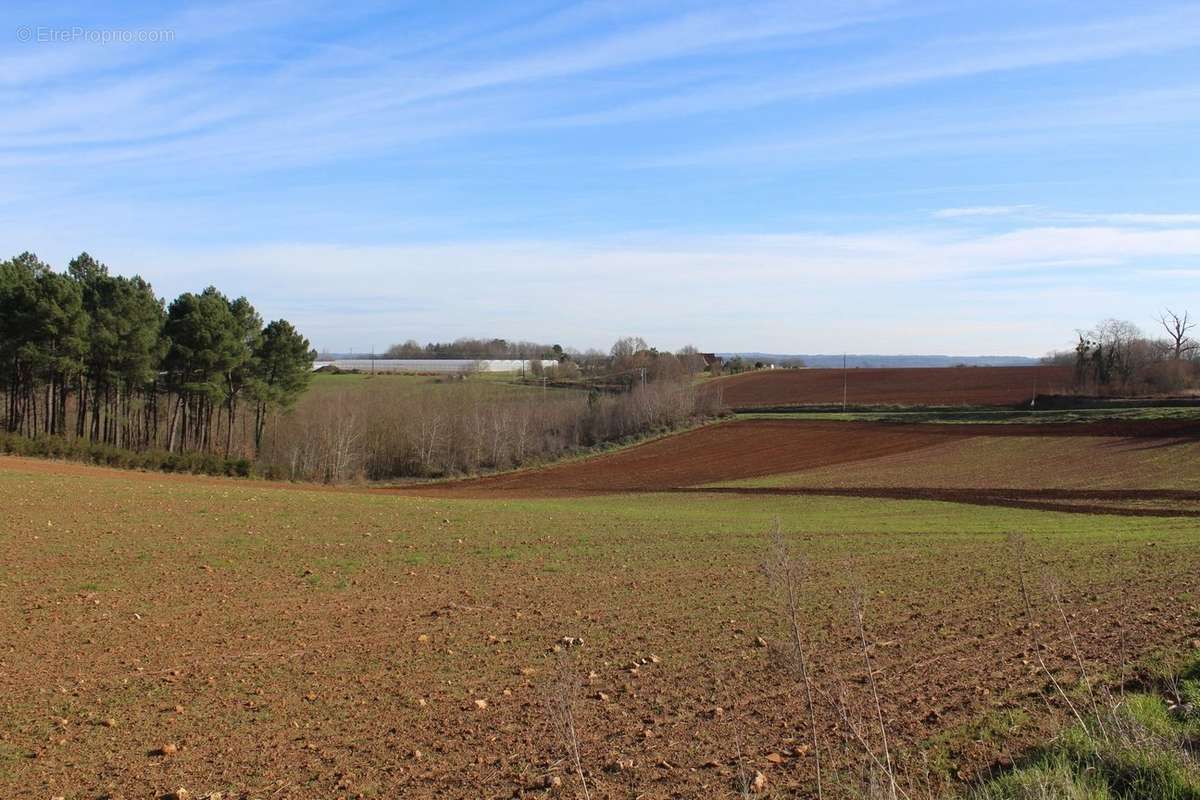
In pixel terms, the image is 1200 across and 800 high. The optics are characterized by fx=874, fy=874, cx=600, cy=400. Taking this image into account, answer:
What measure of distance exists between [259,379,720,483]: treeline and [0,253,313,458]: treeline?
16.8 ft

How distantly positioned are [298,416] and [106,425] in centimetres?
2093

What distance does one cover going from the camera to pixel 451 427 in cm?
8038

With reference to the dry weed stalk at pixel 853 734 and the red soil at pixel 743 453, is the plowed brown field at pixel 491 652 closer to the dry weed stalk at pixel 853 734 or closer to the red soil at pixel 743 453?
the dry weed stalk at pixel 853 734

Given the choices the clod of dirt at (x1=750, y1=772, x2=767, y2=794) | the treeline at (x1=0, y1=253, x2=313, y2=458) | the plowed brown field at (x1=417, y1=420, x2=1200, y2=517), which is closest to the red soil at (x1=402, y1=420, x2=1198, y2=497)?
the plowed brown field at (x1=417, y1=420, x2=1200, y2=517)

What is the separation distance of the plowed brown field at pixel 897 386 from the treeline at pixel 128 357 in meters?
49.2

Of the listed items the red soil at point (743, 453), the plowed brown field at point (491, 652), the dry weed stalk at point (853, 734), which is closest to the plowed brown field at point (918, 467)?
the red soil at point (743, 453)

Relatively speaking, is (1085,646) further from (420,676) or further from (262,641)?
(262,641)

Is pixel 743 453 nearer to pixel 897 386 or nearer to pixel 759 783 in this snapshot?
pixel 897 386

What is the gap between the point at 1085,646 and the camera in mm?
10148

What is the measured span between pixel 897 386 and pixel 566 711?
105 m

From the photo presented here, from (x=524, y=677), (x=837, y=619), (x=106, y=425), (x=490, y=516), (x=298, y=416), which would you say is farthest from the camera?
(x=298, y=416)

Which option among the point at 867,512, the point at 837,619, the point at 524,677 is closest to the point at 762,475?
the point at 867,512

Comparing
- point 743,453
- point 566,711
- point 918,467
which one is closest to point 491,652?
point 566,711

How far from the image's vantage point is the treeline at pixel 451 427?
72812 millimetres
